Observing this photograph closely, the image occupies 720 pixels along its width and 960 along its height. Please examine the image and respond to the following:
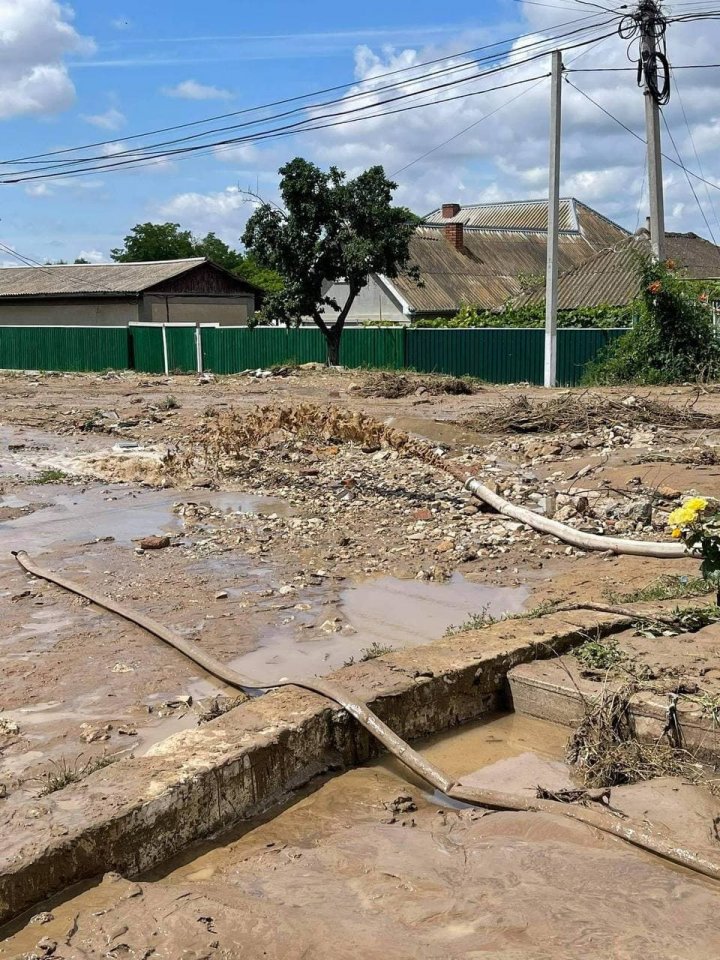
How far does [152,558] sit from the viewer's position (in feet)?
28.9

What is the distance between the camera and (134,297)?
38406 mm

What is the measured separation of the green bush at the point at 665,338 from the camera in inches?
848

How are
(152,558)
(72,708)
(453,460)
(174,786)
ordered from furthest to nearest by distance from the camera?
1. (453,460)
2. (152,558)
3. (72,708)
4. (174,786)

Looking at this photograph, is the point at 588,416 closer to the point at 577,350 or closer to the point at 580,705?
the point at 577,350

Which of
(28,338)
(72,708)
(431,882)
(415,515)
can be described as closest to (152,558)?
(415,515)

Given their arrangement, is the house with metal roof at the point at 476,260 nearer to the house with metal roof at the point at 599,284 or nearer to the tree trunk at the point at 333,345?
the house with metal roof at the point at 599,284

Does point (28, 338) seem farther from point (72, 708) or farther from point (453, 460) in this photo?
point (72, 708)

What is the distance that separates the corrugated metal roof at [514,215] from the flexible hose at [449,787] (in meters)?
46.4

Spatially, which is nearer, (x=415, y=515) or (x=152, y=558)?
(x=152, y=558)

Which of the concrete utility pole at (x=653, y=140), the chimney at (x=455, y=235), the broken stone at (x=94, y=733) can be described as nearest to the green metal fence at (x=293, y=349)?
the concrete utility pole at (x=653, y=140)

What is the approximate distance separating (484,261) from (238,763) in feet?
137

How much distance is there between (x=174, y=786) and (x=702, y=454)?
921 cm

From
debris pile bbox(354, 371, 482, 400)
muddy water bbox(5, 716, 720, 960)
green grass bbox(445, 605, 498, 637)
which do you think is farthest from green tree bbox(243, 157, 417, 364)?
muddy water bbox(5, 716, 720, 960)

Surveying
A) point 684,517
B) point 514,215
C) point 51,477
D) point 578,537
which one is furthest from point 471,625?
point 514,215
